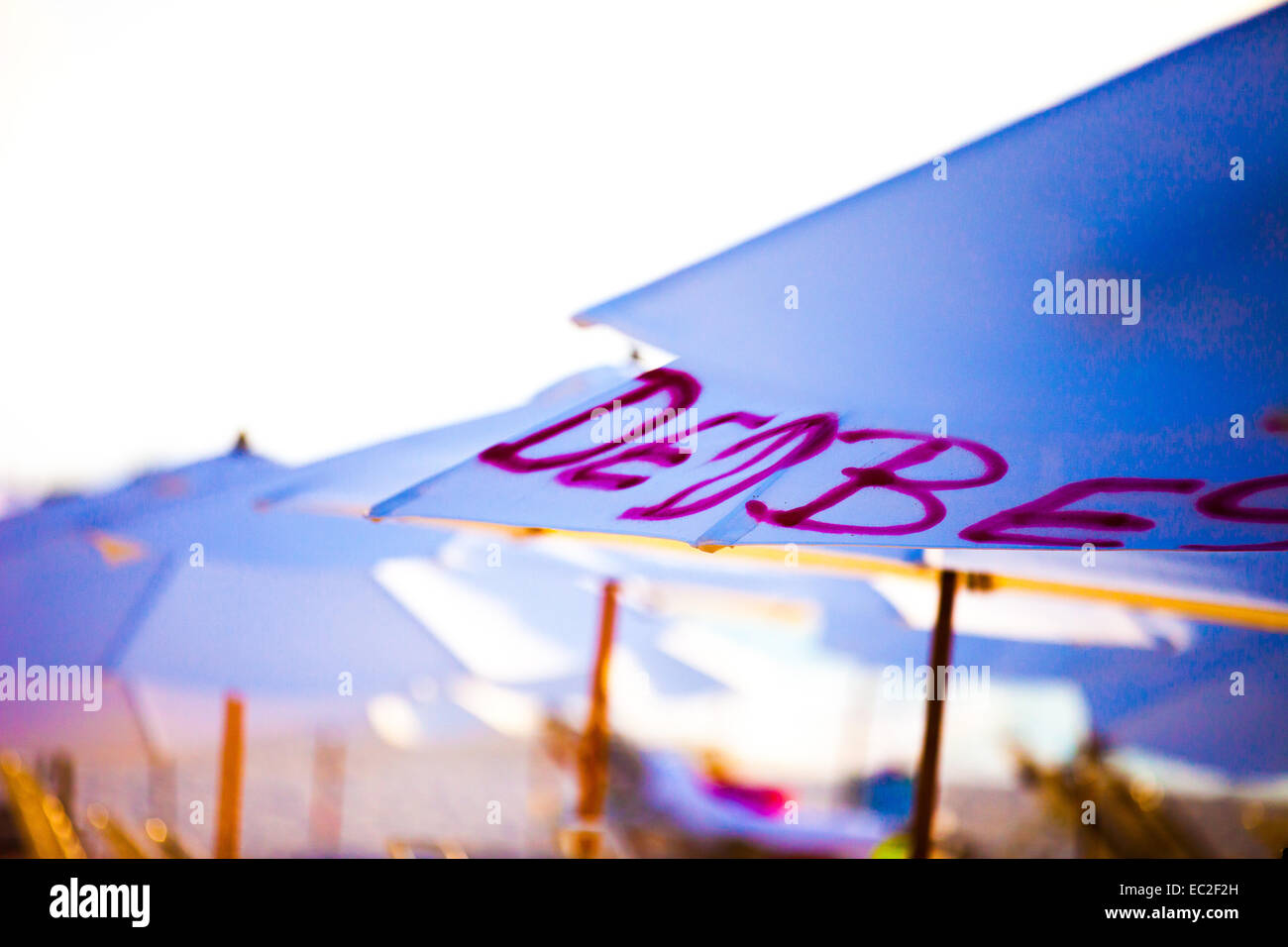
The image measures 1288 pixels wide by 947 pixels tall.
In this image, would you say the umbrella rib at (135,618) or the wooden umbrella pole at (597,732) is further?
the wooden umbrella pole at (597,732)

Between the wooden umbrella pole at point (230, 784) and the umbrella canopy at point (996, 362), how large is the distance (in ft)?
9.15

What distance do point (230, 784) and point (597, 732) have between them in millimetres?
1781

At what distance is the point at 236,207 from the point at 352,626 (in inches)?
122

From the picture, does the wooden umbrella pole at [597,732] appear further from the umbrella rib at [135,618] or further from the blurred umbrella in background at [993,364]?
the blurred umbrella in background at [993,364]

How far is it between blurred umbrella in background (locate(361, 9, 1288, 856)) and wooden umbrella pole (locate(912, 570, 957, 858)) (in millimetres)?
1361

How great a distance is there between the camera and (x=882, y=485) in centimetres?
183

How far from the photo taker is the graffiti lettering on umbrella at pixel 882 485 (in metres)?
1.69

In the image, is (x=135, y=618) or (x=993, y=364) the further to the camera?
(x=135, y=618)

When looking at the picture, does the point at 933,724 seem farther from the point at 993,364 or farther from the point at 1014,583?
the point at 993,364

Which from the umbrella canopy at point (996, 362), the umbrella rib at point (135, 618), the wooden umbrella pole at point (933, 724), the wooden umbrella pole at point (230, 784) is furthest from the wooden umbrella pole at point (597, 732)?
the umbrella canopy at point (996, 362)

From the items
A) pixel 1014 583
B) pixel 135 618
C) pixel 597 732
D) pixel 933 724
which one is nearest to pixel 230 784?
pixel 135 618

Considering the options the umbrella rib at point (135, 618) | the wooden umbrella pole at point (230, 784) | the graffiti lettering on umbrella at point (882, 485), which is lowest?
the wooden umbrella pole at point (230, 784)

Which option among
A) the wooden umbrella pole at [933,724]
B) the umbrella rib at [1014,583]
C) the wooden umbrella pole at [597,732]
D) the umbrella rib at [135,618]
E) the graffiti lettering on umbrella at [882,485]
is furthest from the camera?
the wooden umbrella pole at [597,732]

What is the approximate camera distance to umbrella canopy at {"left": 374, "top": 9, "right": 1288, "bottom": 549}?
1758 mm
